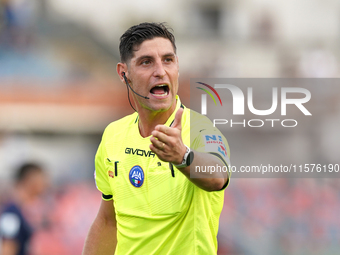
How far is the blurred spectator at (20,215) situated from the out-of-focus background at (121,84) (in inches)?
9.8

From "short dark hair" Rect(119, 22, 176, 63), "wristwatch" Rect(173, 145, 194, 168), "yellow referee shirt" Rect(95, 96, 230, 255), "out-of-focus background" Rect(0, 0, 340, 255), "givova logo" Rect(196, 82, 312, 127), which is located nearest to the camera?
"wristwatch" Rect(173, 145, 194, 168)

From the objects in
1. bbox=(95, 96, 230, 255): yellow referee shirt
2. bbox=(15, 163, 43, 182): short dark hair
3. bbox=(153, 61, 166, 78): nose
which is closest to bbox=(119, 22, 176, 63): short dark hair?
bbox=(153, 61, 166, 78): nose

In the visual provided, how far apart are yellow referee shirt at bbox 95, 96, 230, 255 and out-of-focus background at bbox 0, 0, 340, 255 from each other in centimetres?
423

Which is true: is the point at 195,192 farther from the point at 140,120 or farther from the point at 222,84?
the point at 222,84

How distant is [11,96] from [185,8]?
13.6ft

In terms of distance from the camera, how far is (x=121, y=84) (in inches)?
312

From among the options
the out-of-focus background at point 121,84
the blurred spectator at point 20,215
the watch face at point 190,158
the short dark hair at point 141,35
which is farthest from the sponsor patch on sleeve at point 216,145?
the out-of-focus background at point 121,84

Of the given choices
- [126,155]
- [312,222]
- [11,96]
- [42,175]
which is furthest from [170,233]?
[11,96]

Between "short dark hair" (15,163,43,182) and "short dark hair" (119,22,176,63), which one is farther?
"short dark hair" (15,163,43,182)

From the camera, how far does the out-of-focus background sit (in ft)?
22.1

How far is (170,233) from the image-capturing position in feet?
7.09

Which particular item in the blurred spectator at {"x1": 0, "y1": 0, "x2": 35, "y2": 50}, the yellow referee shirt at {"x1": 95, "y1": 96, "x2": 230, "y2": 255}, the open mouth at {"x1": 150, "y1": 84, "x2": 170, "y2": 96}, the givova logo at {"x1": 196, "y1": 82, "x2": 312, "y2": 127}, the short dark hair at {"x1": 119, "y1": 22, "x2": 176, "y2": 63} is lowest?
the yellow referee shirt at {"x1": 95, "y1": 96, "x2": 230, "y2": 255}

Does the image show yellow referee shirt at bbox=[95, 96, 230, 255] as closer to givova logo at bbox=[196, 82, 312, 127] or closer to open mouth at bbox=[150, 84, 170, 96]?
open mouth at bbox=[150, 84, 170, 96]

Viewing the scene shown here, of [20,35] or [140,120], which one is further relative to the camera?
[20,35]
